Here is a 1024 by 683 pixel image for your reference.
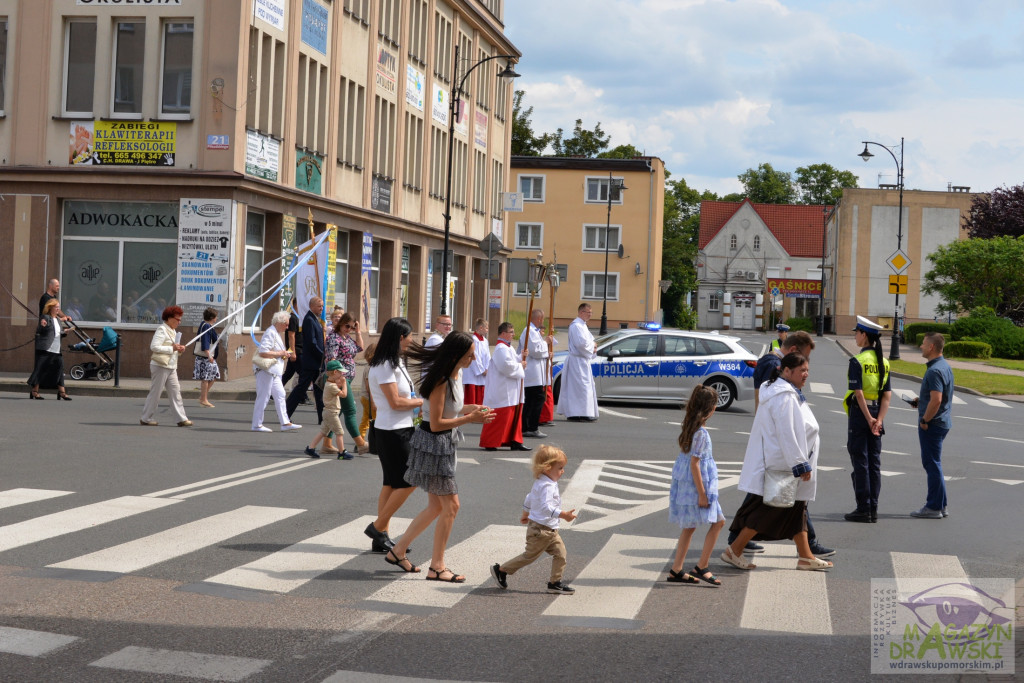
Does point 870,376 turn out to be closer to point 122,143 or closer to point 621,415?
point 621,415

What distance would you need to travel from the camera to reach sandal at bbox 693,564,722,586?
7.93 metres

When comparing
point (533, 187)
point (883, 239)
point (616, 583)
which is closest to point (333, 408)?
point (616, 583)

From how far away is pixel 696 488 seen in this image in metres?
7.96

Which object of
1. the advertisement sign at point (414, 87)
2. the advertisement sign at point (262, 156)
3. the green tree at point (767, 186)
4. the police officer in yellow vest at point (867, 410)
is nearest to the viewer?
the police officer in yellow vest at point (867, 410)

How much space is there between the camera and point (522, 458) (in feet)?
47.1

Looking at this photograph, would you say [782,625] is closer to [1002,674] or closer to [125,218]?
[1002,674]

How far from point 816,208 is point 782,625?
10983 centimetres

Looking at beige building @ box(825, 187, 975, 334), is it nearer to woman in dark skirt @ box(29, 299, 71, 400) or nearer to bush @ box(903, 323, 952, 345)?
bush @ box(903, 323, 952, 345)

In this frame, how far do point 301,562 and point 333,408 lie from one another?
18.0 ft

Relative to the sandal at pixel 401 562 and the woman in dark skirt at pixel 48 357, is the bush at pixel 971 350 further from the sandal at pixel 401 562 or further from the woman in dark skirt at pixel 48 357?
the sandal at pixel 401 562

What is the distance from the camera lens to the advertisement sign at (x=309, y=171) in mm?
28125

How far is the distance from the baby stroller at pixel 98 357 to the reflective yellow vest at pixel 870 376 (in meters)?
15.9

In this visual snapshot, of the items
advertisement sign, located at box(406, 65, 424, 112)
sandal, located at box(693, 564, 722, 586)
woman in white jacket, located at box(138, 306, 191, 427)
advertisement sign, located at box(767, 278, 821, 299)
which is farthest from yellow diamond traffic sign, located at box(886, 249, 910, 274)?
advertisement sign, located at box(767, 278, 821, 299)

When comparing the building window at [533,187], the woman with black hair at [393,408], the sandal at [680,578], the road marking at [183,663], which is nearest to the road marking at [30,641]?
the road marking at [183,663]
